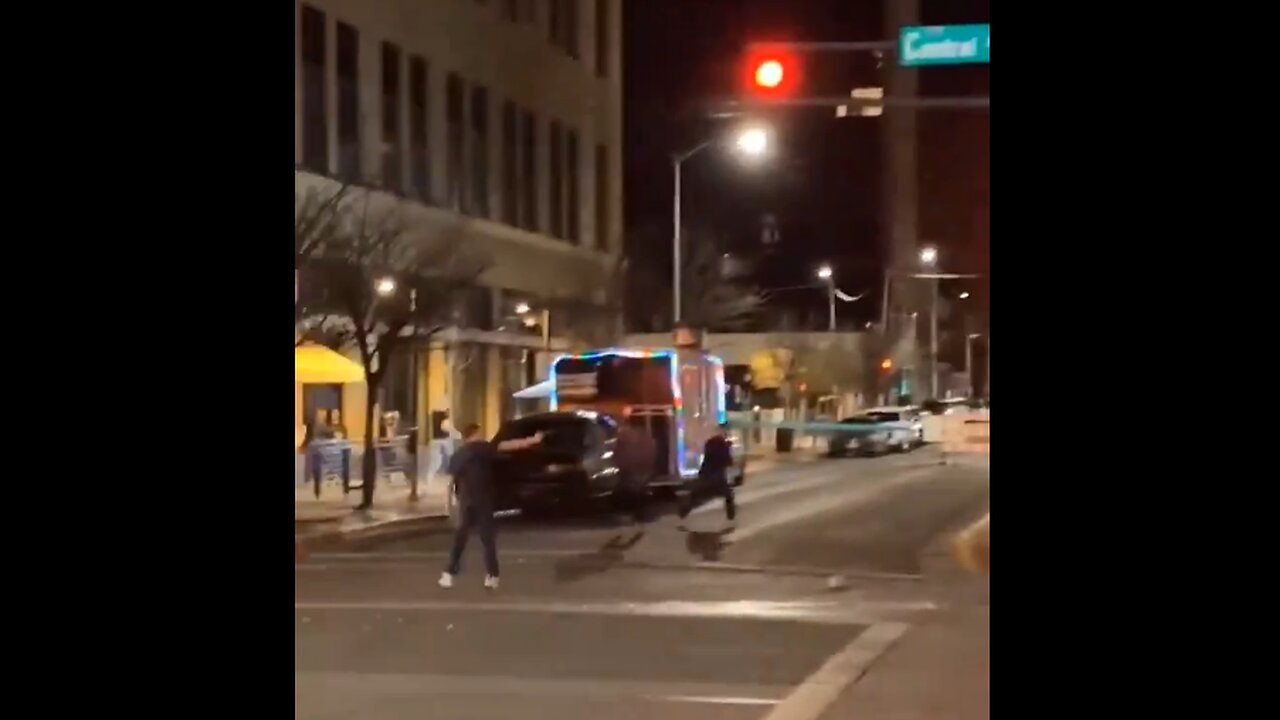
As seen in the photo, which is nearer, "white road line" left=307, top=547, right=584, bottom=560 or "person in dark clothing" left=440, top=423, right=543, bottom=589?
"person in dark clothing" left=440, top=423, right=543, bottom=589

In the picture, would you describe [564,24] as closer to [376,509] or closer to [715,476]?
[715,476]

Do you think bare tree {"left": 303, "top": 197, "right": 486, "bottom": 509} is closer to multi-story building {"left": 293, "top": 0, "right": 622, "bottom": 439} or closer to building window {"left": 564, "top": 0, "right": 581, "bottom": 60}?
multi-story building {"left": 293, "top": 0, "right": 622, "bottom": 439}

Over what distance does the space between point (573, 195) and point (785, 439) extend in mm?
2980

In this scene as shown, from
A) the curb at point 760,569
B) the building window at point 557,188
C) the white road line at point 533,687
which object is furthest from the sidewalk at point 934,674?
the building window at point 557,188

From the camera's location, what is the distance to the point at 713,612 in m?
8.40

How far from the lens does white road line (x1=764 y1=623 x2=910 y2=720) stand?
239 inches

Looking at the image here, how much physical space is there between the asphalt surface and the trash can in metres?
0.27

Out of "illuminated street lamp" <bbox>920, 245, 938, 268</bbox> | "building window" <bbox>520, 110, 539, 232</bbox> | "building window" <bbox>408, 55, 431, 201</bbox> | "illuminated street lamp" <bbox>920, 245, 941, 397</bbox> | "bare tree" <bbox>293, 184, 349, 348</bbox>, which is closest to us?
"bare tree" <bbox>293, 184, 349, 348</bbox>

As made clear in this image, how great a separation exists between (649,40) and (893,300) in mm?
3231

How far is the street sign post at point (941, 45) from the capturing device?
6.32 metres

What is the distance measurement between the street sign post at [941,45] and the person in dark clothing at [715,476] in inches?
181

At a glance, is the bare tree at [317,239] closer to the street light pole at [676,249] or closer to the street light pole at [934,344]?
the street light pole at [676,249]

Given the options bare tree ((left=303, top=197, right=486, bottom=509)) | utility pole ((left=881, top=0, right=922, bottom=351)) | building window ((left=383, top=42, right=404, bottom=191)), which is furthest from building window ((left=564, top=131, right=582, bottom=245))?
utility pole ((left=881, top=0, right=922, bottom=351))
